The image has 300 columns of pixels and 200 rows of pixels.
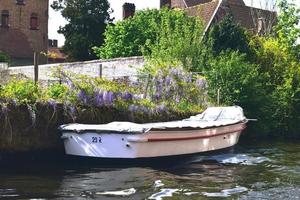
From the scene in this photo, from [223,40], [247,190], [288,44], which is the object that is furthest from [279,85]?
[247,190]

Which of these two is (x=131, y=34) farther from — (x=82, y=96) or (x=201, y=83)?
(x=82, y=96)

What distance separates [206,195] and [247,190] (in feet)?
3.40

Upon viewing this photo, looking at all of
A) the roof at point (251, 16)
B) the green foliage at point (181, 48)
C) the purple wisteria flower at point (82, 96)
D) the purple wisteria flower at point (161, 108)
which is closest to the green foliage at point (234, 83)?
the green foliage at point (181, 48)

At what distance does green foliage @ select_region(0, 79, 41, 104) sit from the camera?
1261 centimetres

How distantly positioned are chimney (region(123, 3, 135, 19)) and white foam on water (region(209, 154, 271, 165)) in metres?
25.2

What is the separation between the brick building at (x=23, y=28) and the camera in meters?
47.5

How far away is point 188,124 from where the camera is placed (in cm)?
1487

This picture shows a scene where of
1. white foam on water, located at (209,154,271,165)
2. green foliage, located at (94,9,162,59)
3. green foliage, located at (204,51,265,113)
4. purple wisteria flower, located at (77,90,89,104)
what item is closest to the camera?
purple wisteria flower, located at (77,90,89,104)

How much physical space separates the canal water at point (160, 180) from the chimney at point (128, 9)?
26.0 metres

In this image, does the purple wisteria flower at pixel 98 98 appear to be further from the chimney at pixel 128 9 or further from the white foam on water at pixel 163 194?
the chimney at pixel 128 9

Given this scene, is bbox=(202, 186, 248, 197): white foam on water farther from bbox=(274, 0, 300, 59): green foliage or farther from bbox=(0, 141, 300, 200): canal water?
bbox=(274, 0, 300, 59): green foliage

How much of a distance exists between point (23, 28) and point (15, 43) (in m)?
2.28

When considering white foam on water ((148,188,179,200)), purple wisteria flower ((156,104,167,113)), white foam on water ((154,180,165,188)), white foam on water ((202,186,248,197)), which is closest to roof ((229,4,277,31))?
purple wisteria flower ((156,104,167,113))

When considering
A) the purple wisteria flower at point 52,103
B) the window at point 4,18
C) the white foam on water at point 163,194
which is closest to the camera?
the white foam on water at point 163,194
